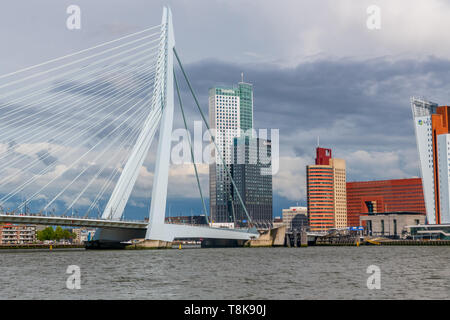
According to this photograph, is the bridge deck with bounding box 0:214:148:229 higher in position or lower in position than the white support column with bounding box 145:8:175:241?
lower

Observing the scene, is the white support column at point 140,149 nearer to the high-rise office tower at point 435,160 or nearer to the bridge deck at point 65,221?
the bridge deck at point 65,221

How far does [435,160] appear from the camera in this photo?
514 feet

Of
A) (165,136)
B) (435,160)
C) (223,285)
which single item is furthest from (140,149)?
(435,160)

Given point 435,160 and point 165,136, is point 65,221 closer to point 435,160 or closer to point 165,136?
point 165,136

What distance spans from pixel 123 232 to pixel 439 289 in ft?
209

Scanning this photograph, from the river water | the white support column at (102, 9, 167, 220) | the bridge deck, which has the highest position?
the white support column at (102, 9, 167, 220)

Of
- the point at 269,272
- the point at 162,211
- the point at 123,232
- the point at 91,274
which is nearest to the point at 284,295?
the point at 269,272

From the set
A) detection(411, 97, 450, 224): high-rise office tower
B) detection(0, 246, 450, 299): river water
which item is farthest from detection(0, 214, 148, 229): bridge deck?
detection(411, 97, 450, 224): high-rise office tower

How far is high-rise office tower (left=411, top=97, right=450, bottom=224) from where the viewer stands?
154 meters

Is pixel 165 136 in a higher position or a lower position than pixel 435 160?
lower

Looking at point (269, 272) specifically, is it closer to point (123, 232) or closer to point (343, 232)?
point (123, 232)

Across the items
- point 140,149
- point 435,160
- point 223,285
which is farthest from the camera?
point 435,160

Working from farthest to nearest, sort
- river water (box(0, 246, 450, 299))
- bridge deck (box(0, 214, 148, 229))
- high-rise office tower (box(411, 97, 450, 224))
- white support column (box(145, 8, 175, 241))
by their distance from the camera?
high-rise office tower (box(411, 97, 450, 224)), white support column (box(145, 8, 175, 241)), bridge deck (box(0, 214, 148, 229)), river water (box(0, 246, 450, 299))

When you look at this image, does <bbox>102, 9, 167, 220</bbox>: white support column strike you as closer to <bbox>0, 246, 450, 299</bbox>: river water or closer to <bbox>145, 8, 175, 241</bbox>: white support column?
<bbox>145, 8, 175, 241</bbox>: white support column
